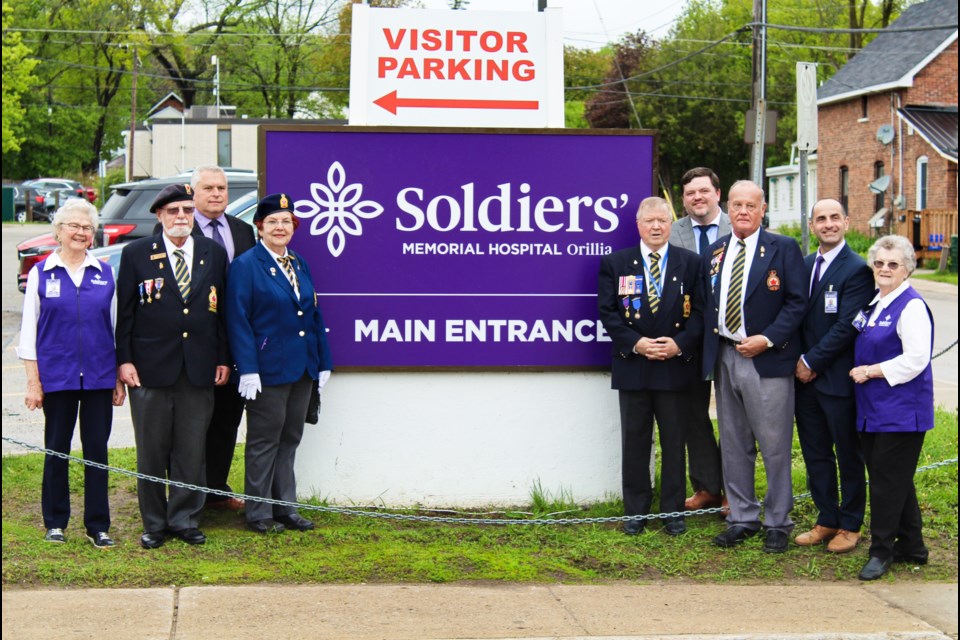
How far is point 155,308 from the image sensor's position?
22.1 feet

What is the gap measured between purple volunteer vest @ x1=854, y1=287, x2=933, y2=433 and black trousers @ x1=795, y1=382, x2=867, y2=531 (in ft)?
0.82

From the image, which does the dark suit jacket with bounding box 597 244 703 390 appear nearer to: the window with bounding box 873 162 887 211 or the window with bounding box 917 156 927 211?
the window with bounding box 917 156 927 211

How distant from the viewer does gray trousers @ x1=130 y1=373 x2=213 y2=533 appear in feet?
22.4

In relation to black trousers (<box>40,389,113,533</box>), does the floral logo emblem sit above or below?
above

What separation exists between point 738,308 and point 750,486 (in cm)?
109

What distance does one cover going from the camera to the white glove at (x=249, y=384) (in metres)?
6.84

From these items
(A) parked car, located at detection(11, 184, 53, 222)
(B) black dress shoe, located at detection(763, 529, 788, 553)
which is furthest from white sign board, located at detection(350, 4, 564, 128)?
(A) parked car, located at detection(11, 184, 53, 222)

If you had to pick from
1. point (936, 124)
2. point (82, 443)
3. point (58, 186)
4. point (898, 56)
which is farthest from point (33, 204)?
point (82, 443)

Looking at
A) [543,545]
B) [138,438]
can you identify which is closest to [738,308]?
[543,545]

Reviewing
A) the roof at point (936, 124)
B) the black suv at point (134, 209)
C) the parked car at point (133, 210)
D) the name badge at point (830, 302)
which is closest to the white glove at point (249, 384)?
the name badge at point (830, 302)

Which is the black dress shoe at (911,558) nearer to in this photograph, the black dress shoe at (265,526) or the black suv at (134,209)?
the black dress shoe at (265,526)

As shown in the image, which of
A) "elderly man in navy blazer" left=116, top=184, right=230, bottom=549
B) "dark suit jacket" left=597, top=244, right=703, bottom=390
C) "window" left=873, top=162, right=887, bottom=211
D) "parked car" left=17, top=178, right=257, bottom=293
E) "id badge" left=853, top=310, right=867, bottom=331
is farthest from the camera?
"window" left=873, top=162, right=887, bottom=211

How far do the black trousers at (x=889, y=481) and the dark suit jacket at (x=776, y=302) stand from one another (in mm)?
616

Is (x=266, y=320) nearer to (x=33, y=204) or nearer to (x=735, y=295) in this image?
(x=735, y=295)
